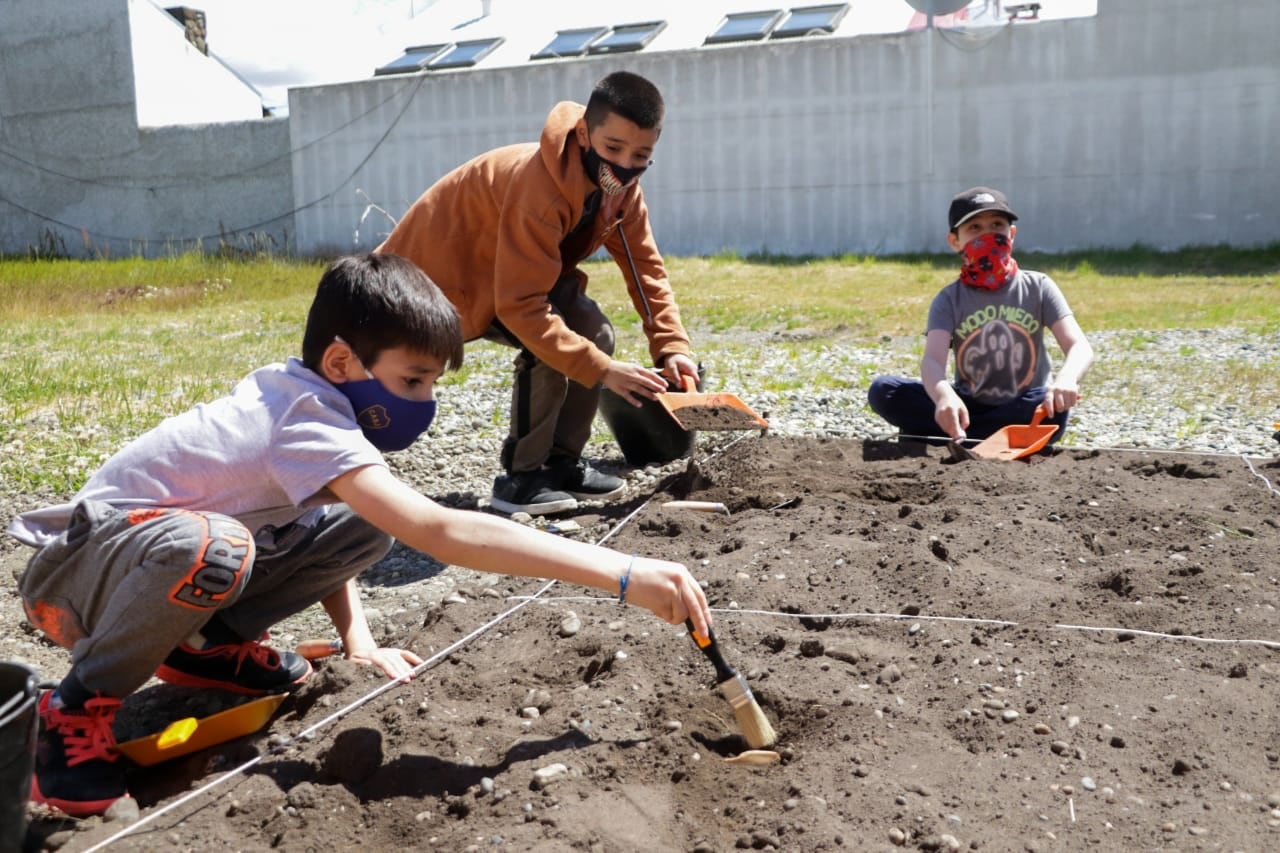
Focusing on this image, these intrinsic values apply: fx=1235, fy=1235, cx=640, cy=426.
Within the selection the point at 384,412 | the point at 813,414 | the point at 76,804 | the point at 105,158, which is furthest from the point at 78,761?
the point at 105,158

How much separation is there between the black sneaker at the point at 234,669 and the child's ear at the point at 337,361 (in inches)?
28.8

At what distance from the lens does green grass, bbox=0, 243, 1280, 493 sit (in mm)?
6574

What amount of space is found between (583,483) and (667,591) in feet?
9.11

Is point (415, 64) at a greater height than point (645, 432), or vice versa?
point (415, 64)

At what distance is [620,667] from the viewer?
107 inches

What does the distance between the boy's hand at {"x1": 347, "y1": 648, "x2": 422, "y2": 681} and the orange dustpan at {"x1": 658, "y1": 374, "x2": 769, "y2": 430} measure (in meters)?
1.71

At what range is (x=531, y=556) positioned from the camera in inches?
83.7

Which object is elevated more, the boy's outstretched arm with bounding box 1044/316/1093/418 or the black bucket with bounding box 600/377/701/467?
the boy's outstretched arm with bounding box 1044/316/1093/418

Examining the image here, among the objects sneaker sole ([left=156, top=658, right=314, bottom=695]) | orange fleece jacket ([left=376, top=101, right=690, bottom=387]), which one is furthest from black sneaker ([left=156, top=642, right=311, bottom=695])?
orange fleece jacket ([left=376, top=101, right=690, bottom=387])

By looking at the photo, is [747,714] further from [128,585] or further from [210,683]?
[210,683]

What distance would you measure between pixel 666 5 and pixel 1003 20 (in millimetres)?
6259

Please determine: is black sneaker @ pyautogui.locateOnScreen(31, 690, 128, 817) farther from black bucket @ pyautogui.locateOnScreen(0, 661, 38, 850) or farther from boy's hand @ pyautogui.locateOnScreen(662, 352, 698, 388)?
boy's hand @ pyautogui.locateOnScreen(662, 352, 698, 388)

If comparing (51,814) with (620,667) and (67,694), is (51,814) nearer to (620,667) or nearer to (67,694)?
(67,694)

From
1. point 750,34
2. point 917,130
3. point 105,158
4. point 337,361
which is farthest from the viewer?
point 105,158
